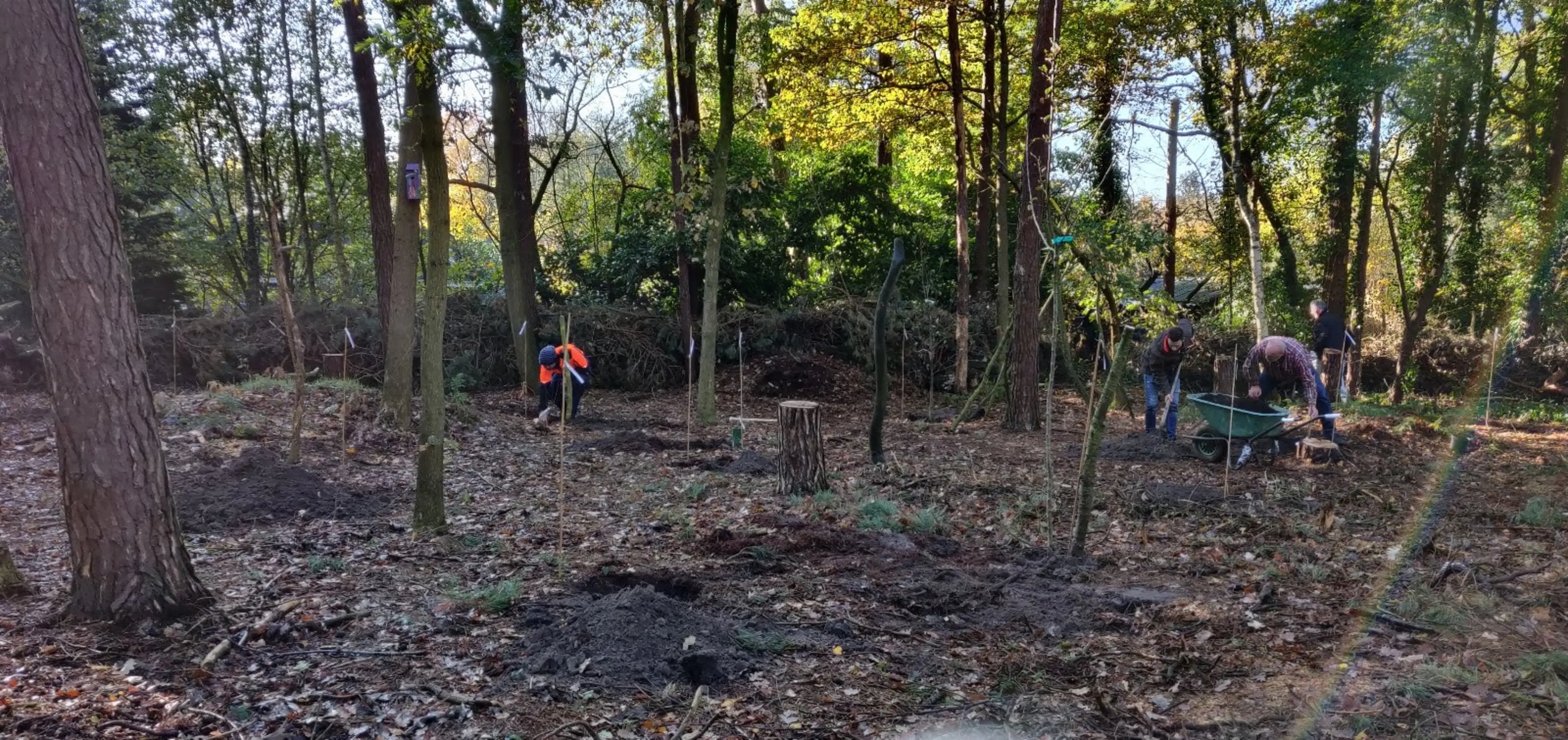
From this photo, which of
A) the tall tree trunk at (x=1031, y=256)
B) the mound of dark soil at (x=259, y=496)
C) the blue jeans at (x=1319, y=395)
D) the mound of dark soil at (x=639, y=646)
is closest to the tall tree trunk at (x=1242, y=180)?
the tall tree trunk at (x=1031, y=256)

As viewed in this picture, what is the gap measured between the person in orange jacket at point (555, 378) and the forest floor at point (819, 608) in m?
2.70

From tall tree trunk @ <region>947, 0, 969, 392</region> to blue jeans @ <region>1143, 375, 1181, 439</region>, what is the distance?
395 cm

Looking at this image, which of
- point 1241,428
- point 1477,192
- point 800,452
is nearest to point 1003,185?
point 1241,428

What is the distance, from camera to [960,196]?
15203 mm

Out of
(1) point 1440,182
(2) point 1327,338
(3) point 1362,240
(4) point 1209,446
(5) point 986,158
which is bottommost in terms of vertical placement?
(4) point 1209,446

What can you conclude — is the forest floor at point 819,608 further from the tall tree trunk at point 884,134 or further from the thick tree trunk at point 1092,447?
the tall tree trunk at point 884,134

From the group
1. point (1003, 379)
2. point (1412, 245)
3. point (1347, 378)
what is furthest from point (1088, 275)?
point (1412, 245)

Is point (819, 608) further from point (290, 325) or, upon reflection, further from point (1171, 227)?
point (1171, 227)

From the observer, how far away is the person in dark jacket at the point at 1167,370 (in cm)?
1017

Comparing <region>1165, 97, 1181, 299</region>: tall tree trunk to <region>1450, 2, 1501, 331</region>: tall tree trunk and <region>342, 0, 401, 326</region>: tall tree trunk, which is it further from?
<region>342, 0, 401, 326</region>: tall tree trunk

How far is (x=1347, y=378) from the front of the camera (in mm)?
14891

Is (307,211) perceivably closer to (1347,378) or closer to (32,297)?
(32,297)

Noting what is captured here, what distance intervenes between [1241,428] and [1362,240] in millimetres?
9530

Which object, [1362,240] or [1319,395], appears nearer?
[1319,395]
